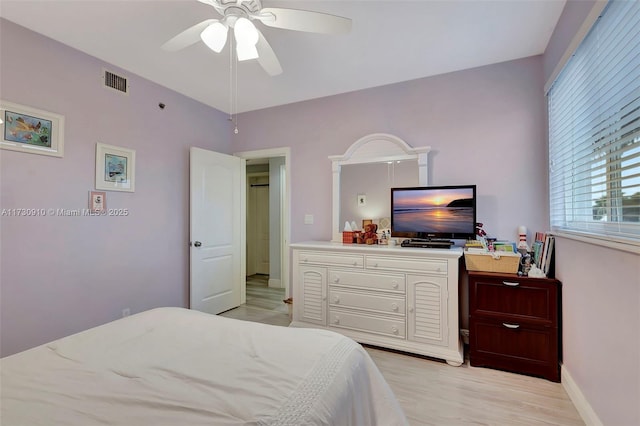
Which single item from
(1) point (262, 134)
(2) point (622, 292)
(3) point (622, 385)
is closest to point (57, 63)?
(1) point (262, 134)

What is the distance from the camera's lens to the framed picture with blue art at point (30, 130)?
2021mm

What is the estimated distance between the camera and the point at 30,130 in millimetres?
2125

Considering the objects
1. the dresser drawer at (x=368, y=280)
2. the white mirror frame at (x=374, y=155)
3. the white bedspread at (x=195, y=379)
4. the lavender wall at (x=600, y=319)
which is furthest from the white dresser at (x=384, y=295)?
the white bedspread at (x=195, y=379)

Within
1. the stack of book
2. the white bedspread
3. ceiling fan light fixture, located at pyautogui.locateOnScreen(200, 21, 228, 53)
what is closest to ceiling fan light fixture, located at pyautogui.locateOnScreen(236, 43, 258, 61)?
ceiling fan light fixture, located at pyautogui.locateOnScreen(200, 21, 228, 53)

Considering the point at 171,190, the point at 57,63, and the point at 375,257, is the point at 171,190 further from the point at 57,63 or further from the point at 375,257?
the point at 375,257

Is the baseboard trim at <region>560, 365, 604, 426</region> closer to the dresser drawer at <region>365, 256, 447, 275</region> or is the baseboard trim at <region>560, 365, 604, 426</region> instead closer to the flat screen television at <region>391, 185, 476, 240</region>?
the dresser drawer at <region>365, 256, 447, 275</region>

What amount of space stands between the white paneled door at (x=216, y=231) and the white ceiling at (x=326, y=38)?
99cm

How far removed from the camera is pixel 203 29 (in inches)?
66.6

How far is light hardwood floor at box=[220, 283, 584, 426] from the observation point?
1.68 meters

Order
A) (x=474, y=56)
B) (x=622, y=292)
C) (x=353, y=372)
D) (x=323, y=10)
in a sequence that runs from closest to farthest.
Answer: (x=353, y=372) → (x=622, y=292) → (x=323, y=10) → (x=474, y=56)

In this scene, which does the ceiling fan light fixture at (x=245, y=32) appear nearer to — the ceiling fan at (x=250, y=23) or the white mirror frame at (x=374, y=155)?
the ceiling fan at (x=250, y=23)

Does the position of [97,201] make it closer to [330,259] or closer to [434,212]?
[330,259]

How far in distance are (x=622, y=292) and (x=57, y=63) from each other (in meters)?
3.92

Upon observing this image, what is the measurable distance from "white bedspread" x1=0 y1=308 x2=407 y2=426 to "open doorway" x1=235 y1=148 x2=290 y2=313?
232 cm
